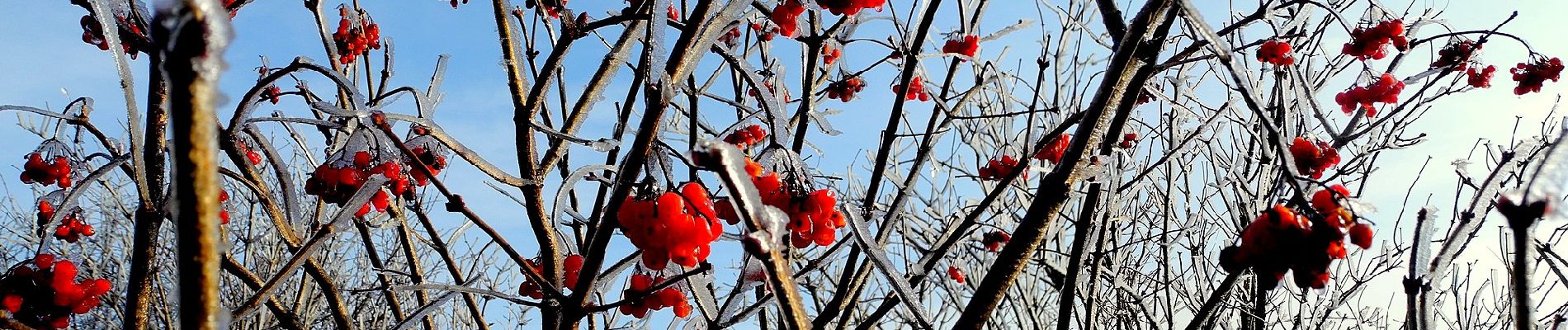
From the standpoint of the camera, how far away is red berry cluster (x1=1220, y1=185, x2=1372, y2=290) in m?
0.86

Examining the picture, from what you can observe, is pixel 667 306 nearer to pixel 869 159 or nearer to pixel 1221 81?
pixel 1221 81

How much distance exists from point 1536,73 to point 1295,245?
8.68 ft

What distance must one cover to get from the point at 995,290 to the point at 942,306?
4271 mm

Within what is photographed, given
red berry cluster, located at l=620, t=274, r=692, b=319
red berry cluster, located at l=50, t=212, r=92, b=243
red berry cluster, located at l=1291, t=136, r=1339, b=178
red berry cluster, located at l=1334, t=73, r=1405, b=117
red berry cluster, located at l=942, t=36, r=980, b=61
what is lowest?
red berry cluster, located at l=50, t=212, r=92, b=243

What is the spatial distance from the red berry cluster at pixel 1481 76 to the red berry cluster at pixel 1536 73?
60mm

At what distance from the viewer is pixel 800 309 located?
66 centimetres

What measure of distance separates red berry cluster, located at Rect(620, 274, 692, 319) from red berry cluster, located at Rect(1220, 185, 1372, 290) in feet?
3.26

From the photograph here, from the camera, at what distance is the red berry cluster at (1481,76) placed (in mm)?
2869

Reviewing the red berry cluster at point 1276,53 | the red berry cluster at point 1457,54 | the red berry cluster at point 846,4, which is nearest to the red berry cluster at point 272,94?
the red berry cluster at point 846,4

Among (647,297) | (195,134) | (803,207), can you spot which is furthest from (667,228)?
(195,134)

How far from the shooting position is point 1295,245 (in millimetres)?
862

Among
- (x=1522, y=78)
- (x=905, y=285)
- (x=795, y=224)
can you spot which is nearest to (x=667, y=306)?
(x=795, y=224)

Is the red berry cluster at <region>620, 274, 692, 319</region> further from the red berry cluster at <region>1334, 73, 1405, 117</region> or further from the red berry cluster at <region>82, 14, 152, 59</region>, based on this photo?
the red berry cluster at <region>1334, 73, 1405, 117</region>

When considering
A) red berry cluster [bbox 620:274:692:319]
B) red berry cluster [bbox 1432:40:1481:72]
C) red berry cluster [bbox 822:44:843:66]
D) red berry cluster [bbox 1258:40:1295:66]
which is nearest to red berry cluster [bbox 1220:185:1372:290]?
red berry cluster [bbox 620:274:692:319]
